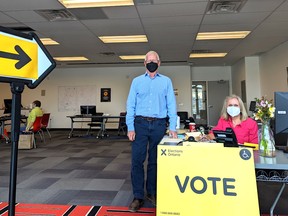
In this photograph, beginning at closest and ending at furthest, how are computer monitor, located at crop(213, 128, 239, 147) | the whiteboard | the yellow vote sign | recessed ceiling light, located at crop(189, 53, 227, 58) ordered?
the yellow vote sign, computer monitor, located at crop(213, 128, 239, 147), recessed ceiling light, located at crop(189, 53, 227, 58), the whiteboard

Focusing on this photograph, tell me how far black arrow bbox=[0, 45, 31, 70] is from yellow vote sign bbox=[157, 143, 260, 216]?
920 millimetres

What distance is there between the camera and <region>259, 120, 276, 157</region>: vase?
60.4 inches

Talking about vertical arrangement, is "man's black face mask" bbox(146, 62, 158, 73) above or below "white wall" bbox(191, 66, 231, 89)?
below

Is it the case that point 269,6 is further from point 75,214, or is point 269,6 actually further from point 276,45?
point 75,214

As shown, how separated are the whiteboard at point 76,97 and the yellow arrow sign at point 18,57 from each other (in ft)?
32.9

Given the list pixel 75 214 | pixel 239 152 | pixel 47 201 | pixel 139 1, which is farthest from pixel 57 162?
pixel 239 152

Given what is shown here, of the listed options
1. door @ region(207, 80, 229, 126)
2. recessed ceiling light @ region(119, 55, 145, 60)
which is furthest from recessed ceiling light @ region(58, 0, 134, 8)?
door @ region(207, 80, 229, 126)

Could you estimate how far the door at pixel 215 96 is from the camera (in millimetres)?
10789

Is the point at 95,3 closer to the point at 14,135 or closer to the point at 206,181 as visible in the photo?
the point at 206,181

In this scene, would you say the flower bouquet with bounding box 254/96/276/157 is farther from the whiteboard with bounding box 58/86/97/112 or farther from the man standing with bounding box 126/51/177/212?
the whiteboard with bounding box 58/86/97/112

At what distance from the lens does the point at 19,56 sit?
75cm

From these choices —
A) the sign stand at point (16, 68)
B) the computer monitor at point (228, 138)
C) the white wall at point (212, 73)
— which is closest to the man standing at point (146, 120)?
the computer monitor at point (228, 138)

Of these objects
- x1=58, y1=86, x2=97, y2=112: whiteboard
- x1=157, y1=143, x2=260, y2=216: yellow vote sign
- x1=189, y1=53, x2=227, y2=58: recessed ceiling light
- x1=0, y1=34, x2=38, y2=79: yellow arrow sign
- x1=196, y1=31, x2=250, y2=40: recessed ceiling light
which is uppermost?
x1=189, y1=53, x2=227, y2=58: recessed ceiling light

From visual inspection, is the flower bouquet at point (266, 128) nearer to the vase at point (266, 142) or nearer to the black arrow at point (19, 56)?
the vase at point (266, 142)
